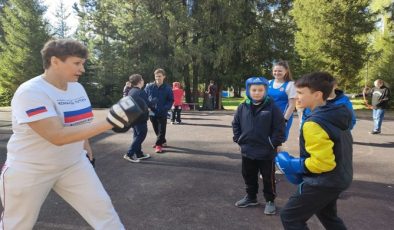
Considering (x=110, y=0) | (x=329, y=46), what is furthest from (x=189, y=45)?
(x=329, y=46)

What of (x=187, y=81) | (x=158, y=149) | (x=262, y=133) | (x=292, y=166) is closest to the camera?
(x=292, y=166)

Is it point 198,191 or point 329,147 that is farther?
point 198,191

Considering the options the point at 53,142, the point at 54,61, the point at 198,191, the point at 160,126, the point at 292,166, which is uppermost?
the point at 54,61

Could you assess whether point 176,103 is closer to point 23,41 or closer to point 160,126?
point 160,126

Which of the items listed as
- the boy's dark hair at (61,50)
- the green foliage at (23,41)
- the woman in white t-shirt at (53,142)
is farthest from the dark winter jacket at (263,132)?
the green foliage at (23,41)

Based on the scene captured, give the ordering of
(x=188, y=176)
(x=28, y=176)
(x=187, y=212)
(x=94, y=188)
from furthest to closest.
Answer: (x=188, y=176) < (x=187, y=212) < (x=94, y=188) < (x=28, y=176)

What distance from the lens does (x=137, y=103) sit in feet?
7.92

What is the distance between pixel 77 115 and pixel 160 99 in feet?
17.2

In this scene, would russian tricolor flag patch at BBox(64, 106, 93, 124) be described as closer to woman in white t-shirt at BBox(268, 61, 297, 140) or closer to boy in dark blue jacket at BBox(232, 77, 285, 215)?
boy in dark blue jacket at BBox(232, 77, 285, 215)

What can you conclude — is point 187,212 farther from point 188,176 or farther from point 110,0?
point 110,0

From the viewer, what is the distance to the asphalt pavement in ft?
14.1

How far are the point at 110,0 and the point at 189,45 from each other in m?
6.91

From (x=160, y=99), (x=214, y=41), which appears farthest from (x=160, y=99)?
(x=214, y=41)

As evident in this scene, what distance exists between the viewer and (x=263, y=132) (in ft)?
14.9
